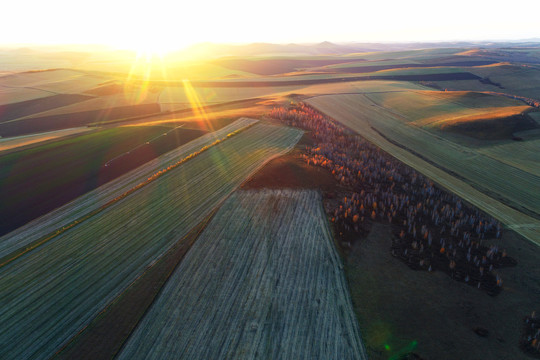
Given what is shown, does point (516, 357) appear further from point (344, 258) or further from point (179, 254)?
point (179, 254)

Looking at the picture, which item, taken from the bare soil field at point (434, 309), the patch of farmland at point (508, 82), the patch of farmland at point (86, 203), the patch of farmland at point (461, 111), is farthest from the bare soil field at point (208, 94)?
the bare soil field at point (434, 309)

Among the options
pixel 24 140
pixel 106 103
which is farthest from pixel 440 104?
pixel 106 103

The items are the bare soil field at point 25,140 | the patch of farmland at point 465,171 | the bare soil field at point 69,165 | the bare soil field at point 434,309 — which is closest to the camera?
the bare soil field at point 434,309

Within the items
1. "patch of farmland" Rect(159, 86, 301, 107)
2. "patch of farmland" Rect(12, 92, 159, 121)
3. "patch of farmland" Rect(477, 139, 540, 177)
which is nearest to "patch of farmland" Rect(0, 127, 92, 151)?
"patch of farmland" Rect(12, 92, 159, 121)

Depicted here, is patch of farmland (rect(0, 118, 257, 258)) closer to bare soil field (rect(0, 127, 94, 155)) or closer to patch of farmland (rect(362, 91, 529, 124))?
bare soil field (rect(0, 127, 94, 155))

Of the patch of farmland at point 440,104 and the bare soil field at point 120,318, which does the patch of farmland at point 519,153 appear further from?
the bare soil field at point 120,318
